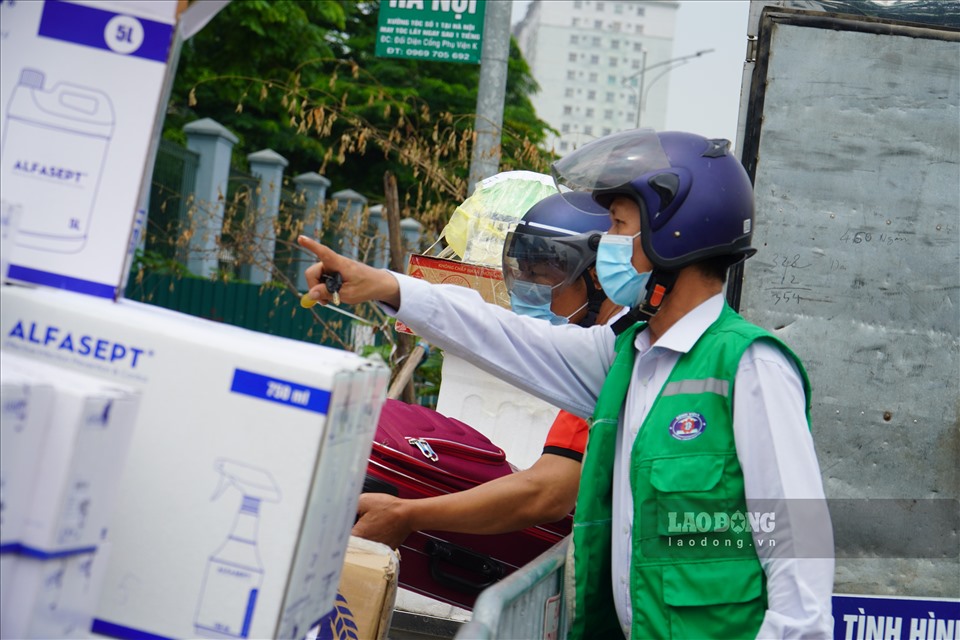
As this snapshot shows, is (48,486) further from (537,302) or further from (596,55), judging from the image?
(596,55)

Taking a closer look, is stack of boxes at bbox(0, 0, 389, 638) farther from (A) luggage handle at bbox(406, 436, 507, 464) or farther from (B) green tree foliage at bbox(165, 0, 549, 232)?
(B) green tree foliage at bbox(165, 0, 549, 232)

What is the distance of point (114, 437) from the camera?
1642mm

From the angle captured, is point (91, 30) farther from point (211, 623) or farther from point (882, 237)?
point (882, 237)

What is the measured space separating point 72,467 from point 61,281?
468 mm

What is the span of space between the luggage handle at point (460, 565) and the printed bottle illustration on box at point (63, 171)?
197 centimetres

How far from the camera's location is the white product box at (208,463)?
1756 millimetres

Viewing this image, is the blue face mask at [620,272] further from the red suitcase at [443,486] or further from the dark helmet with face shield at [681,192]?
the red suitcase at [443,486]

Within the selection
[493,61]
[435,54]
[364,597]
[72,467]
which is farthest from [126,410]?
[435,54]

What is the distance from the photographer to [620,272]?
9.71 ft

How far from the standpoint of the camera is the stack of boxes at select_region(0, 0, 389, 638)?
1.59 metres

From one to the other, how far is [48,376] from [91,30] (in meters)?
0.64

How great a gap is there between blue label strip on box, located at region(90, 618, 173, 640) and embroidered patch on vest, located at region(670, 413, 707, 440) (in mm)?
1273

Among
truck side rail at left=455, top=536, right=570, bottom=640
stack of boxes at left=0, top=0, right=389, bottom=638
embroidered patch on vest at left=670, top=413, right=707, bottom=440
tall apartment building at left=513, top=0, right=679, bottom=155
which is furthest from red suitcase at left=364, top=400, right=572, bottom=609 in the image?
tall apartment building at left=513, top=0, right=679, bottom=155

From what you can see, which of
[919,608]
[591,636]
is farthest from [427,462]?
[919,608]
